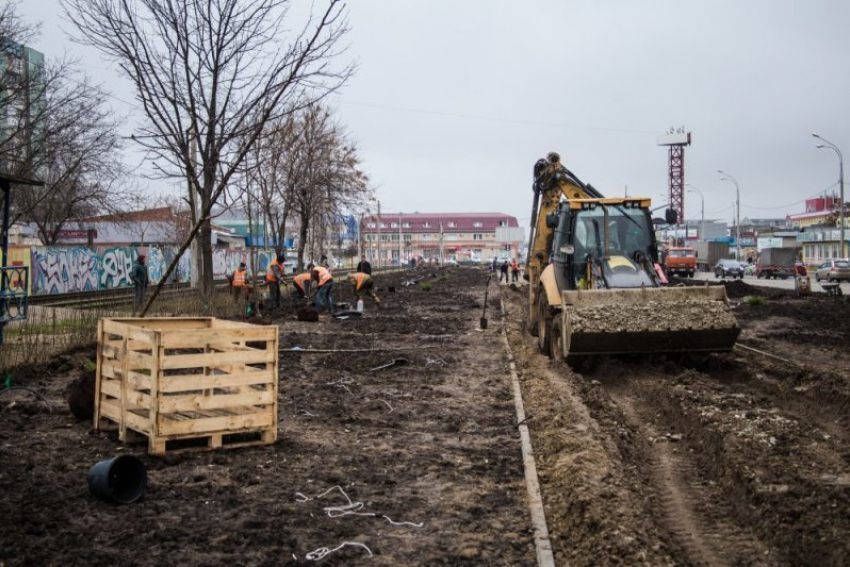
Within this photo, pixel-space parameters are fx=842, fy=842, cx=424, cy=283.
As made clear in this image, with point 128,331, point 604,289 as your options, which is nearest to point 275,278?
point 604,289

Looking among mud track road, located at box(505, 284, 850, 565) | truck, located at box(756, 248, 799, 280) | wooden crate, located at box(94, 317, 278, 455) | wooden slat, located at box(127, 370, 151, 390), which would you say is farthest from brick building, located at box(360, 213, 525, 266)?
wooden slat, located at box(127, 370, 151, 390)

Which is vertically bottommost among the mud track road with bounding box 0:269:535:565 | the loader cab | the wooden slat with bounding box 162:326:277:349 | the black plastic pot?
the mud track road with bounding box 0:269:535:565

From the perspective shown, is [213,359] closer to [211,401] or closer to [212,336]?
[212,336]

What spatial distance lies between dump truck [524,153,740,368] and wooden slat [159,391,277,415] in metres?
5.43

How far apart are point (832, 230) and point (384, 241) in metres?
74.7

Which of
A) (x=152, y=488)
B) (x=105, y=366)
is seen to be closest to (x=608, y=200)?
(x=105, y=366)

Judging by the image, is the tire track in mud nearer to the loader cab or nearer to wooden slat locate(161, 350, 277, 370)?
wooden slat locate(161, 350, 277, 370)

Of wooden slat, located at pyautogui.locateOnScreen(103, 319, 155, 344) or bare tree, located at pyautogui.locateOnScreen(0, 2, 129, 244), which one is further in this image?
bare tree, located at pyautogui.locateOnScreen(0, 2, 129, 244)

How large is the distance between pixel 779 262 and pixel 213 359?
58323 mm

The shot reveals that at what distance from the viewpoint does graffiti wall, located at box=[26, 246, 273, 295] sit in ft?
99.8

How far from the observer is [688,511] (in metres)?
6.24

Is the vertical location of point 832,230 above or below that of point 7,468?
above

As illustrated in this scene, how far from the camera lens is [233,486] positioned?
6.45 metres

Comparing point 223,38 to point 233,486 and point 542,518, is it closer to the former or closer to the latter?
point 233,486
